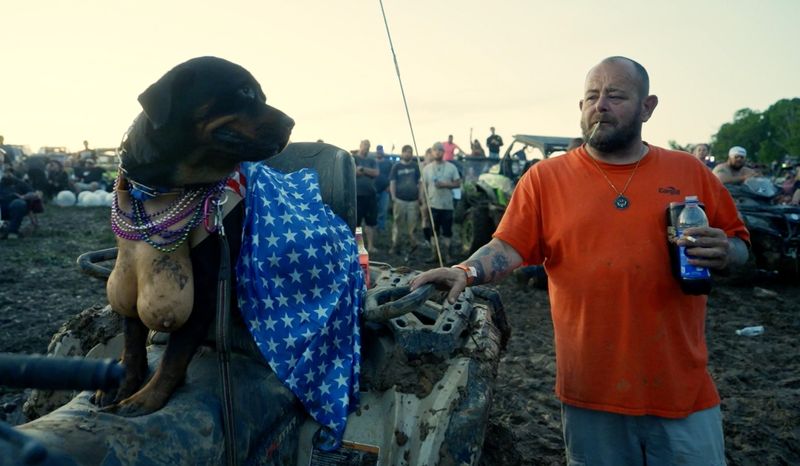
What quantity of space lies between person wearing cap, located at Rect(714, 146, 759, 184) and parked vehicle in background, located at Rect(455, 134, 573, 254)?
251 centimetres

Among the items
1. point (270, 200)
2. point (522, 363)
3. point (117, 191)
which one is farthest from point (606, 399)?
point (522, 363)

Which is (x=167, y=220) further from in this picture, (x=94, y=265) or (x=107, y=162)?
(x=107, y=162)

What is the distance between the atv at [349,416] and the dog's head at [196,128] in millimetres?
591

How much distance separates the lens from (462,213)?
37.1ft

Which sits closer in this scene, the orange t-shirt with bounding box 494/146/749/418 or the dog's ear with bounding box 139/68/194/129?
the dog's ear with bounding box 139/68/194/129

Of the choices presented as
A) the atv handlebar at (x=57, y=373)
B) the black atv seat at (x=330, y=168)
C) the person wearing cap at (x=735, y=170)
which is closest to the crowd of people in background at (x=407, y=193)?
the person wearing cap at (x=735, y=170)

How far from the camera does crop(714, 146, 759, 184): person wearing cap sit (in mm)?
9422

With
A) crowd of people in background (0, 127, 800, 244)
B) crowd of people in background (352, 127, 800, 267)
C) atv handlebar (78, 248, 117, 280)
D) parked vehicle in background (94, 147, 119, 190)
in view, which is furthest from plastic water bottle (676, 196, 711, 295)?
parked vehicle in background (94, 147, 119, 190)

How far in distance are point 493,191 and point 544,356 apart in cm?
553

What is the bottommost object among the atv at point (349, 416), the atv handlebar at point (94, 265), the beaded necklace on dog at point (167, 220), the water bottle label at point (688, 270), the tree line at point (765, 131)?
the atv at point (349, 416)

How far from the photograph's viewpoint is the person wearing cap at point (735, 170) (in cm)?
942

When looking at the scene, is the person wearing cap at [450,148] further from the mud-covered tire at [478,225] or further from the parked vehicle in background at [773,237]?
the parked vehicle in background at [773,237]

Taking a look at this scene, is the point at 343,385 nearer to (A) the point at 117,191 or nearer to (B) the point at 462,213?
(A) the point at 117,191

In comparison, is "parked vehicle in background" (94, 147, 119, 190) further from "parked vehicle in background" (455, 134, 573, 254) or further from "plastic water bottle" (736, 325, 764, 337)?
"plastic water bottle" (736, 325, 764, 337)
